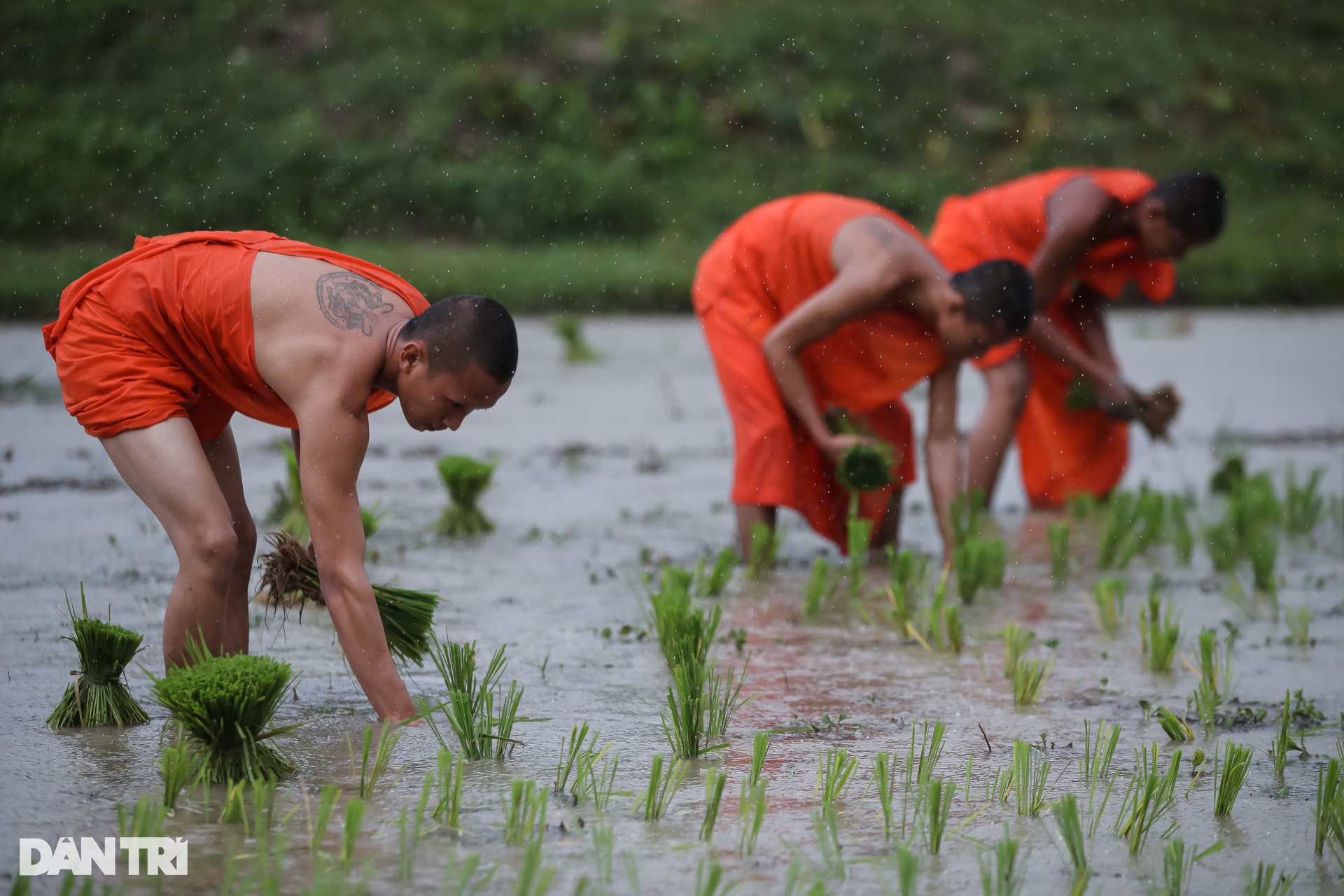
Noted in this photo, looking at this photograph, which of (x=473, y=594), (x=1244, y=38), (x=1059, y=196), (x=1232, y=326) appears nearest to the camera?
(x=473, y=594)

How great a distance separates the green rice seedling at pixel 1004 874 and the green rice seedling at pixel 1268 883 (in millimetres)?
397

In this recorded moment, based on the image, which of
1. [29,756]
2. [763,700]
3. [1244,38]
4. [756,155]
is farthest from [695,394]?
[1244,38]

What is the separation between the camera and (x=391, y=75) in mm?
19422

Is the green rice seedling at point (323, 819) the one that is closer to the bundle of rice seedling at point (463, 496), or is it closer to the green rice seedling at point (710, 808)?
the green rice seedling at point (710, 808)

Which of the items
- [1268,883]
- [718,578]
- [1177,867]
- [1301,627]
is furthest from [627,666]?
[1301,627]

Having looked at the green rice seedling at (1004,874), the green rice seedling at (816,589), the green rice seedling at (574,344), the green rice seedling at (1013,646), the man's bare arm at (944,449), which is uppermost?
the green rice seedling at (574,344)

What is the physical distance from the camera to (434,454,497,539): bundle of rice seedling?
585 cm

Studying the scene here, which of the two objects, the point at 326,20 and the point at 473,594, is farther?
the point at 326,20

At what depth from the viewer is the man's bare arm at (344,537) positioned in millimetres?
3111

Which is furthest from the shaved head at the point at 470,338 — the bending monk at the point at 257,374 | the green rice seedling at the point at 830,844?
the green rice seedling at the point at 830,844

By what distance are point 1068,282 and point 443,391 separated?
A: 165 inches

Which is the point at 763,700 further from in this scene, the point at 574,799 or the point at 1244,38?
the point at 1244,38

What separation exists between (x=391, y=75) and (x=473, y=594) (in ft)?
51.9

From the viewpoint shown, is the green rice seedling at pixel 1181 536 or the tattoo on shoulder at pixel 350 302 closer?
the tattoo on shoulder at pixel 350 302
